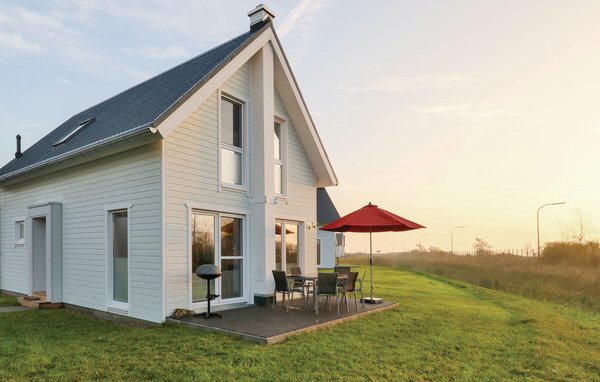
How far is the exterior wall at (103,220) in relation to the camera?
804cm

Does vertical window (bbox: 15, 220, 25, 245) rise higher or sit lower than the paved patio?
higher

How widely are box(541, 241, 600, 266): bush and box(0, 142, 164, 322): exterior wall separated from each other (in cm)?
3450

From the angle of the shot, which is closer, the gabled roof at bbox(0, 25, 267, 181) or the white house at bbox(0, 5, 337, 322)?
the white house at bbox(0, 5, 337, 322)

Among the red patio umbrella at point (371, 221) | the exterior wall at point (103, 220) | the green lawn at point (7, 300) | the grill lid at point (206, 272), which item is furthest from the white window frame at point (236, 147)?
the green lawn at point (7, 300)

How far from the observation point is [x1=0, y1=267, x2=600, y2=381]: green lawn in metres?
5.22

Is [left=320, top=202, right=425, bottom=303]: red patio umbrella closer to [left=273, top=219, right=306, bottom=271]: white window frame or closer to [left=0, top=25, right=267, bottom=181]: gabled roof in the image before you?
[left=273, top=219, right=306, bottom=271]: white window frame

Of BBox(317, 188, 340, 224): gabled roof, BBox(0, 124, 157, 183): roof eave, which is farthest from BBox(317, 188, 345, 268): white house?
BBox(0, 124, 157, 183): roof eave

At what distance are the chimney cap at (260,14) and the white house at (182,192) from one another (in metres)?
0.04

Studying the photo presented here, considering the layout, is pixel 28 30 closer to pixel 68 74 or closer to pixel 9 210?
pixel 68 74

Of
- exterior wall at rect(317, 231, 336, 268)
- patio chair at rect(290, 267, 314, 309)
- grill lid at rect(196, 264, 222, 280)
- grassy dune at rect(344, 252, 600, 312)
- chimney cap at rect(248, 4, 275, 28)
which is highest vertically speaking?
chimney cap at rect(248, 4, 275, 28)

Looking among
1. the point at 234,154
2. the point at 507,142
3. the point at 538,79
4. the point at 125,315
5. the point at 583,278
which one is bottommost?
the point at 583,278

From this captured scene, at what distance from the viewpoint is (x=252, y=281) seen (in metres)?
10.0

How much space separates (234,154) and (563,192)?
105ft

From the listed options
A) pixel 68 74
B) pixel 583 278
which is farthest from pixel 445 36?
pixel 583 278
